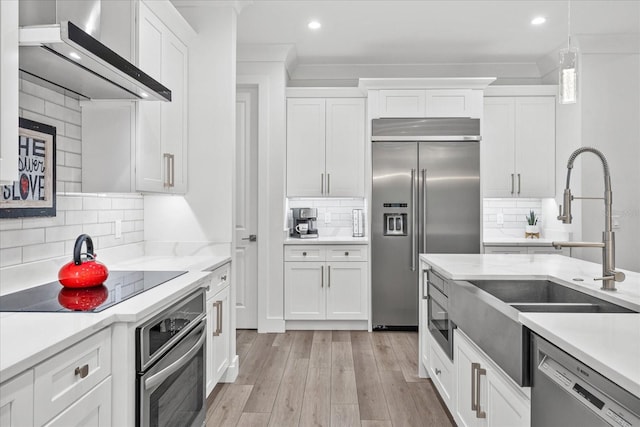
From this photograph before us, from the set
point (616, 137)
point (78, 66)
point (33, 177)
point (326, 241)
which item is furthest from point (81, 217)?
point (616, 137)

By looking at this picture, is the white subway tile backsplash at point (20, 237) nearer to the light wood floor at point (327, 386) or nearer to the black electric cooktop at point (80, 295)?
the black electric cooktop at point (80, 295)

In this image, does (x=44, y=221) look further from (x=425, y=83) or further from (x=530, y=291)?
(x=425, y=83)

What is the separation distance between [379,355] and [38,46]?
3.21 metres

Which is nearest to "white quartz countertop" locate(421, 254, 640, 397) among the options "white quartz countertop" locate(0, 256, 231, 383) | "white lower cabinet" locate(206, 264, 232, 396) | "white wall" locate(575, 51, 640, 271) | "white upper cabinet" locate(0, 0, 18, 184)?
"white quartz countertop" locate(0, 256, 231, 383)

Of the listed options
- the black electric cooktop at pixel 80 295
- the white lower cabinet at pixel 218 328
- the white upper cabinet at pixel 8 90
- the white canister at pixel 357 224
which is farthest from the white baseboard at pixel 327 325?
the white upper cabinet at pixel 8 90

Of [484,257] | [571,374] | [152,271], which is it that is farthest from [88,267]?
[484,257]

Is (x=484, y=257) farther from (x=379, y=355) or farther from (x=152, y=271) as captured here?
(x=152, y=271)

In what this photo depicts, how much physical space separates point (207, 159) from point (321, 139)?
177 cm

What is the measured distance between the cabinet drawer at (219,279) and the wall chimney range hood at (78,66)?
44.1 inches

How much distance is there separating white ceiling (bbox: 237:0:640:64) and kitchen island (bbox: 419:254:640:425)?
7.15 feet

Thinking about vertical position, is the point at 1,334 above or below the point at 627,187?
below

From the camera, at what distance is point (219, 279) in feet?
9.30

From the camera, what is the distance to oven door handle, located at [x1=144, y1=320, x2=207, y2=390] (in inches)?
62.2

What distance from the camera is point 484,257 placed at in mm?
2938
